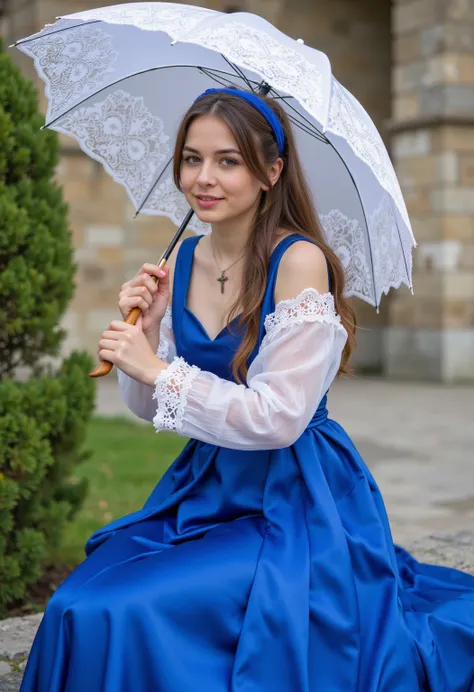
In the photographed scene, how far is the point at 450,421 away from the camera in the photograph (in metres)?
7.82

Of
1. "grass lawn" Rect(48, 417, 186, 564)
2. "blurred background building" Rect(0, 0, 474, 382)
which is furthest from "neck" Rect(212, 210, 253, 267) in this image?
"blurred background building" Rect(0, 0, 474, 382)

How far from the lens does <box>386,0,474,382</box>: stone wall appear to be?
406 inches

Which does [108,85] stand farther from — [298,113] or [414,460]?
[414,460]

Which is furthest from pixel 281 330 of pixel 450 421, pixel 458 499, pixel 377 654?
pixel 450 421

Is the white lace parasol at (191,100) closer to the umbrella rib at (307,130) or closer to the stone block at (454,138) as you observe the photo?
the umbrella rib at (307,130)

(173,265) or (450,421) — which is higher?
(173,265)

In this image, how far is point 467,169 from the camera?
10.5 meters

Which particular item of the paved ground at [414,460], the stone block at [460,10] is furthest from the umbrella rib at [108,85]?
the stone block at [460,10]

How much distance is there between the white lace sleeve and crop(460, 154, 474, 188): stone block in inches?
344

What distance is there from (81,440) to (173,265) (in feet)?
3.38

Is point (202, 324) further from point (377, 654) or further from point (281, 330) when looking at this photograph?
point (377, 654)

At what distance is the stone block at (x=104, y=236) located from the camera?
11641mm

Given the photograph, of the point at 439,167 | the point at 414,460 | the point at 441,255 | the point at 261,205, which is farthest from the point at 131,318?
the point at 439,167

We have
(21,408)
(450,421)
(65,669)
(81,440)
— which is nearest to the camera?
(65,669)
